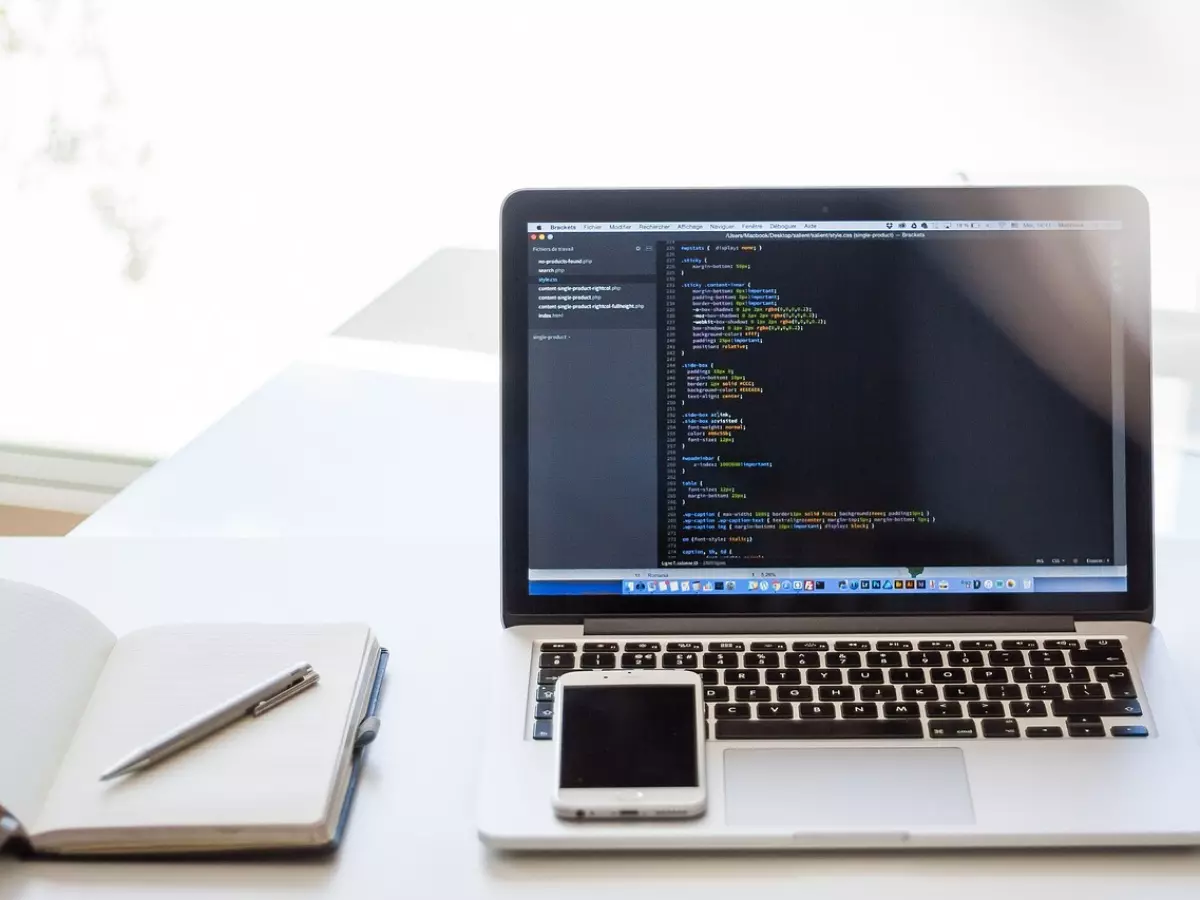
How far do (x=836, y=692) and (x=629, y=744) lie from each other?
0.16 m

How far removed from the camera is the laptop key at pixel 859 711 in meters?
0.76

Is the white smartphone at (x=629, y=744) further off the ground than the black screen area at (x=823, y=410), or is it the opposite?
the black screen area at (x=823, y=410)

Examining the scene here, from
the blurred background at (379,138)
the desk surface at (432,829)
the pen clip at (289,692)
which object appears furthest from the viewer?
the blurred background at (379,138)

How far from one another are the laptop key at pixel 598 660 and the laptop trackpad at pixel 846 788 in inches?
4.6

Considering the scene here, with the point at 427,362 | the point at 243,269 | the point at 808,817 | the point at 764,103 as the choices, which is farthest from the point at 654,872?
the point at 243,269

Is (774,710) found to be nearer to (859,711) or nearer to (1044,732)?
(859,711)

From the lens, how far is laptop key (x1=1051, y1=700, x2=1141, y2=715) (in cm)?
76

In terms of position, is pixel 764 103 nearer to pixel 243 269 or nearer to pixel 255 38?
pixel 255 38

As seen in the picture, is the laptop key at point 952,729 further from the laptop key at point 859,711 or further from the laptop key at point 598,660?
the laptop key at point 598,660

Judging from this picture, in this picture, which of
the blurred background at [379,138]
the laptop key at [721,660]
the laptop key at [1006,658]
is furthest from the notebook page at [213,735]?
the blurred background at [379,138]

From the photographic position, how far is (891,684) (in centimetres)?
79

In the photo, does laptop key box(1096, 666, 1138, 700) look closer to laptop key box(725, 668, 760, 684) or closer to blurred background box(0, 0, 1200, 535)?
laptop key box(725, 668, 760, 684)

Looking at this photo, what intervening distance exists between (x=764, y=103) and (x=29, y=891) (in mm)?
1562

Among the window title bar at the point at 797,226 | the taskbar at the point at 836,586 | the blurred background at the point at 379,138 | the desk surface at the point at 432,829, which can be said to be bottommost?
the desk surface at the point at 432,829
